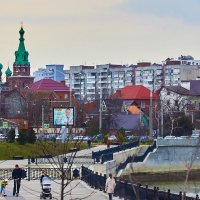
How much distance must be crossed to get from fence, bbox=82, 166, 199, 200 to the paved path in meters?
0.36

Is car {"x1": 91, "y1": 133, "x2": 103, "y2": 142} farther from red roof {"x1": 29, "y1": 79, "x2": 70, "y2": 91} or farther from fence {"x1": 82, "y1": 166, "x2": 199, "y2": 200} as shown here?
red roof {"x1": 29, "y1": 79, "x2": 70, "y2": 91}

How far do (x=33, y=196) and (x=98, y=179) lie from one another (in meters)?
3.87

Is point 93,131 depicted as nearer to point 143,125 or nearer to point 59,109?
point 143,125

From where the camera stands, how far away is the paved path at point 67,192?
135ft

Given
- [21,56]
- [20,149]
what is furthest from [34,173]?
[21,56]

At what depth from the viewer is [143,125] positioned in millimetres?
116375

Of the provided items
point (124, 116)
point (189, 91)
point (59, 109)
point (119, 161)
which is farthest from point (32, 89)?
point (119, 161)

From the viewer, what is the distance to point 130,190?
124ft

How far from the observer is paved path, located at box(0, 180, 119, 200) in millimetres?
41031

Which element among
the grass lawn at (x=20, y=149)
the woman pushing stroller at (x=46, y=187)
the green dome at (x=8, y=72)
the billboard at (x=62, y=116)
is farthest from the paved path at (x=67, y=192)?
the green dome at (x=8, y=72)

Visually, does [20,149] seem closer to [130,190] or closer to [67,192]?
[67,192]

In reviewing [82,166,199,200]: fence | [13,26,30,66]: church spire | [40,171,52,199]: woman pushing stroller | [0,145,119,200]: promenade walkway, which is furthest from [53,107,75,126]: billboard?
[13,26,30,66]: church spire

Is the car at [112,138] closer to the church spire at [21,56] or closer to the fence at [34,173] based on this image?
the fence at [34,173]

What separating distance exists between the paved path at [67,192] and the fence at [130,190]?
36 centimetres
